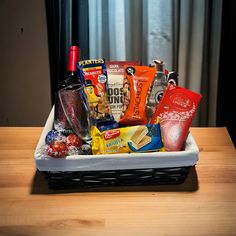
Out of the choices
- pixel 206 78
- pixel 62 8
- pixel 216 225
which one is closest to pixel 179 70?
pixel 206 78

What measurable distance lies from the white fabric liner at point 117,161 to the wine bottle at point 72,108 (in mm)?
120

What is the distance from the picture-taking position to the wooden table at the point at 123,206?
0.72m

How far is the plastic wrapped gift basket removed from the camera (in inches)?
30.8

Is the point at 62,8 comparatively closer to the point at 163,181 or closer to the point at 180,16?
the point at 180,16

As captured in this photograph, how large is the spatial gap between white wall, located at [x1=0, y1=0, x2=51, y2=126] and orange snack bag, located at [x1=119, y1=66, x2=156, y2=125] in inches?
26.3

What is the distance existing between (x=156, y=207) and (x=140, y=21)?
82 centimetres

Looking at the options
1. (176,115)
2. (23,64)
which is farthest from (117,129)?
(23,64)

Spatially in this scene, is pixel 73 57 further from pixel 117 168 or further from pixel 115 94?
pixel 117 168

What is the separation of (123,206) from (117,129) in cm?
16

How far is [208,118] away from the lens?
149cm

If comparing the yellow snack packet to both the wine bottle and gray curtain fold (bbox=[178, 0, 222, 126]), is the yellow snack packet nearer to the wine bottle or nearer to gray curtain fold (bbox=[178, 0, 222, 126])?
the wine bottle

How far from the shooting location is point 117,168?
79 centimetres

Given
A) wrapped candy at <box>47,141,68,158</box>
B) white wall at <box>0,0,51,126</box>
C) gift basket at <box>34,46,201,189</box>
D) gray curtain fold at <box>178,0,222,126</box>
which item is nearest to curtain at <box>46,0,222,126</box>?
gray curtain fold at <box>178,0,222,126</box>

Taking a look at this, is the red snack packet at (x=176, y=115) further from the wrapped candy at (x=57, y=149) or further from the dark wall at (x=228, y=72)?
the dark wall at (x=228, y=72)
